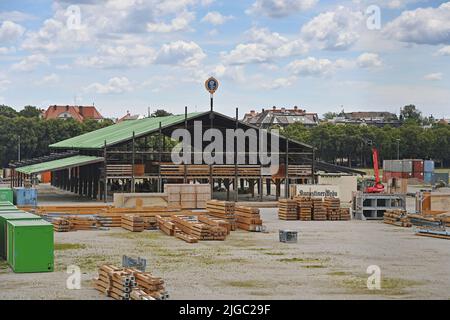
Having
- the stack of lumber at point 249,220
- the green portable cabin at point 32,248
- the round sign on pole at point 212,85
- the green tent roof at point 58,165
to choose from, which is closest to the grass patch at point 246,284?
the green portable cabin at point 32,248

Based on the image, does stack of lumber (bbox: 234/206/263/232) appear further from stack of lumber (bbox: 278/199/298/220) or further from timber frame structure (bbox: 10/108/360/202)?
timber frame structure (bbox: 10/108/360/202)

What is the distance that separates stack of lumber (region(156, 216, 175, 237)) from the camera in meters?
41.3

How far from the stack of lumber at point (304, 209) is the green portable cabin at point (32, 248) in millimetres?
24558

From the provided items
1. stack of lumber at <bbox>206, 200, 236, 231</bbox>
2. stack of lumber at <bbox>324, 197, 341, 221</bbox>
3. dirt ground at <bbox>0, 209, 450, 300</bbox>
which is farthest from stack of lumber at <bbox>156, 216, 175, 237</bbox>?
stack of lumber at <bbox>324, 197, 341, 221</bbox>

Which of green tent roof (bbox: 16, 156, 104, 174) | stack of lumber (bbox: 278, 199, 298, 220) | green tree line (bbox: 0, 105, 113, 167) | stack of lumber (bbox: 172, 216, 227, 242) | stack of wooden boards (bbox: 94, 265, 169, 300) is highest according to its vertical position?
green tree line (bbox: 0, 105, 113, 167)

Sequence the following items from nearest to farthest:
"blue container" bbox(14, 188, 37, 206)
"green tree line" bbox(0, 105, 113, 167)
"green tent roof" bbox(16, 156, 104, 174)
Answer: "blue container" bbox(14, 188, 37, 206) < "green tent roof" bbox(16, 156, 104, 174) < "green tree line" bbox(0, 105, 113, 167)

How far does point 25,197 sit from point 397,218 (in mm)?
23952

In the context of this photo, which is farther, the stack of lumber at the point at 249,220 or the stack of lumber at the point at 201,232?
the stack of lumber at the point at 249,220

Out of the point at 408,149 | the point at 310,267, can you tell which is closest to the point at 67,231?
the point at 310,267

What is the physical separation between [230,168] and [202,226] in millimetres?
25980

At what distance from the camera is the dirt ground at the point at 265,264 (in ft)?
84.2

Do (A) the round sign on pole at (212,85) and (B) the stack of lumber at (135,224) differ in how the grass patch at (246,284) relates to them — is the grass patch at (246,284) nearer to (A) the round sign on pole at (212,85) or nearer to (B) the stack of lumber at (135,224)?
(B) the stack of lumber at (135,224)

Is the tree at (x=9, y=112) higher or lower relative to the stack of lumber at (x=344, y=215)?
higher

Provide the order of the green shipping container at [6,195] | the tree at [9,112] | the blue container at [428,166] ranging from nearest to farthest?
the green shipping container at [6,195] < the blue container at [428,166] < the tree at [9,112]
